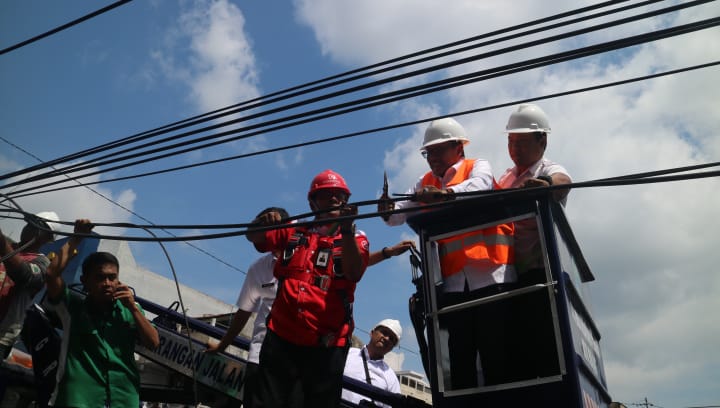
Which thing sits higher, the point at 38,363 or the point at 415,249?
the point at 415,249

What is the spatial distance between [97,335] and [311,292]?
5.37ft

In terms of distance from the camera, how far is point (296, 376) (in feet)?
12.0

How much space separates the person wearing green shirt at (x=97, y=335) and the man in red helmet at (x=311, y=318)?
3.68 ft

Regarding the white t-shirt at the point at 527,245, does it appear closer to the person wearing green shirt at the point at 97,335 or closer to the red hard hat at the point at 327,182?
the red hard hat at the point at 327,182

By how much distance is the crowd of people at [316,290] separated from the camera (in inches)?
144

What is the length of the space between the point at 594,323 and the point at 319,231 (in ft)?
7.33

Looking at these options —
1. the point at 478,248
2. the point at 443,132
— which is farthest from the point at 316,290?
the point at 443,132

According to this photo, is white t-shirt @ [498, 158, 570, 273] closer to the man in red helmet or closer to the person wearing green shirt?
the man in red helmet

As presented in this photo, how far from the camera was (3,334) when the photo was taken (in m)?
4.79

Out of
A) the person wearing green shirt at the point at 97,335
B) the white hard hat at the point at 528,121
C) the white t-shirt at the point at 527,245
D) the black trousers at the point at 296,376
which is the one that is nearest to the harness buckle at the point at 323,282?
the black trousers at the point at 296,376

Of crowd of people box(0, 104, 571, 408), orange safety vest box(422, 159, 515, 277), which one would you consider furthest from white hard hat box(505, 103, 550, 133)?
orange safety vest box(422, 159, 515, 277)

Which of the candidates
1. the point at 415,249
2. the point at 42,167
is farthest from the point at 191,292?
the point at 415,249

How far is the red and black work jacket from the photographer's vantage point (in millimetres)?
3715

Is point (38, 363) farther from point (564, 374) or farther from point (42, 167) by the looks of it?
→ point (564, 374)
